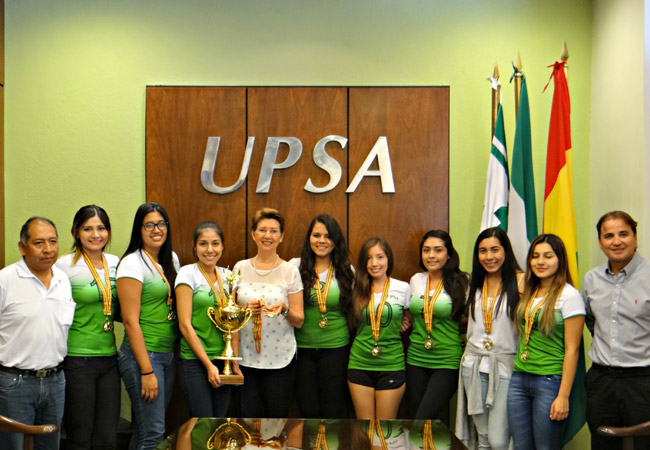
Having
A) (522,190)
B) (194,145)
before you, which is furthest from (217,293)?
(522,190)

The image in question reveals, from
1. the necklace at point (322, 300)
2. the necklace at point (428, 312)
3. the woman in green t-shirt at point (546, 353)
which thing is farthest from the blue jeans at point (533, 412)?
the necklace at point (322, 300)

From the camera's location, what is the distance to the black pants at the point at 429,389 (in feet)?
14.9

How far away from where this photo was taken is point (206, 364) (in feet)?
14.2

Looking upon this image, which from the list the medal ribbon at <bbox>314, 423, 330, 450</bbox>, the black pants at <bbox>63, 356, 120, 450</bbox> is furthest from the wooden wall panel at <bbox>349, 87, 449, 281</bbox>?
the medal ribbon at <bbox>314, 423, 330, 450</bbox>

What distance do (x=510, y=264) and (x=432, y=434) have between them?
153cm

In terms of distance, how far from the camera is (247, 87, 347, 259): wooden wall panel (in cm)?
544

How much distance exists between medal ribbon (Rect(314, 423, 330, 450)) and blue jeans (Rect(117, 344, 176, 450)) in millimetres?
1348

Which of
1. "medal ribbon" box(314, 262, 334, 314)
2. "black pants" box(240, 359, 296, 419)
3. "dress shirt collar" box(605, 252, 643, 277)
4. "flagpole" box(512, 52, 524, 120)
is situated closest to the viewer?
"dress shirt collar" box(605, 252, 643, 277)

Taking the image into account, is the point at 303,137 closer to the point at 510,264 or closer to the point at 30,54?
the point at 510,264

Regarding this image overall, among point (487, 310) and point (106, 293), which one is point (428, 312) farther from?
point (106, 293)

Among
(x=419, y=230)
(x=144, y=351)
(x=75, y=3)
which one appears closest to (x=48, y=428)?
(x=144, y=351)

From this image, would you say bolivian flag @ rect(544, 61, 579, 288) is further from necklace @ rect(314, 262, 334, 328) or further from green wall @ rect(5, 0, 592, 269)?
necklace @ rect(314, 262, 334, 328)

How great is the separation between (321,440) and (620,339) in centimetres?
183

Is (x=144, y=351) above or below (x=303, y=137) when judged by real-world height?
below
